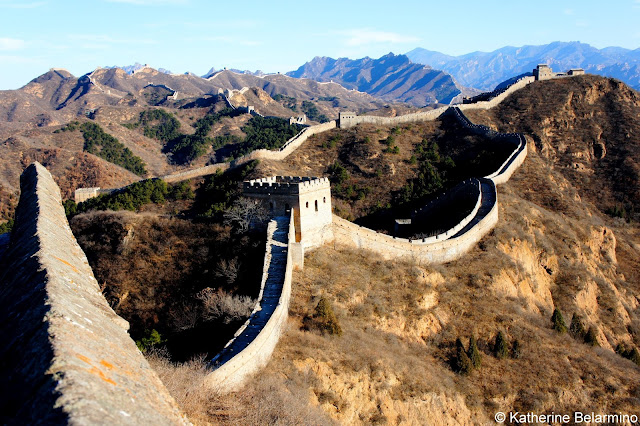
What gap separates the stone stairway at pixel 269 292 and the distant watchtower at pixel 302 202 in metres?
0.75

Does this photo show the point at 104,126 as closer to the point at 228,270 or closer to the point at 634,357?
the point at 228,270

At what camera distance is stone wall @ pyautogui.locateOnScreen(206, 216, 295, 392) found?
45.0 feet

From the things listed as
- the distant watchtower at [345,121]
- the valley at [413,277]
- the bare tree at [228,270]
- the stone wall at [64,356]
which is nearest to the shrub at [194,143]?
the valley at [413,277]

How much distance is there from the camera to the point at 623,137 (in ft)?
190

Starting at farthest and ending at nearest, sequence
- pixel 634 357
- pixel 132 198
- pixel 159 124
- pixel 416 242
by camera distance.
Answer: pixel 159 124, pixel 132 198, pixel 416 242, pixel 634 357

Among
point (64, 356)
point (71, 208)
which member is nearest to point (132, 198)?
point (71, 208)

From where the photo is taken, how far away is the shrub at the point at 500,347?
2465 cm

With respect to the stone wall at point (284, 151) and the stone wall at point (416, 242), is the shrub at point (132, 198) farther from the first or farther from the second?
the stone wall at point (416, 242)

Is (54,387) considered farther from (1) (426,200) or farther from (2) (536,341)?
(1) (426,200)

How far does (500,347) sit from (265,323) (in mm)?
13607

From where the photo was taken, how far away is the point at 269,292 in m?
19.9

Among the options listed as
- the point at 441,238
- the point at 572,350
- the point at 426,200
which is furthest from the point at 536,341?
the point at 426,200

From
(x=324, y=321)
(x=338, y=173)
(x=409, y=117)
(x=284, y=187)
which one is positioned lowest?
(x=324, y=321)

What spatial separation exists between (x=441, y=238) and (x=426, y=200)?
16.5 meters
